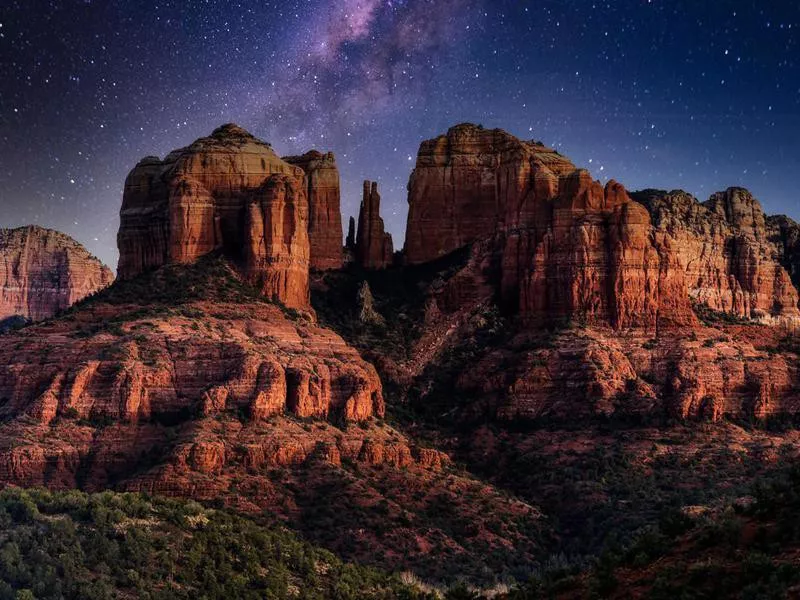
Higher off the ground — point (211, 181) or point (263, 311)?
point (211, 181)

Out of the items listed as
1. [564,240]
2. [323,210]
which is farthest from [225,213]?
[564,240]

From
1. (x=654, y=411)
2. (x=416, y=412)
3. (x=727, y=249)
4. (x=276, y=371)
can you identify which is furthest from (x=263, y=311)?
(x=727, y=249)

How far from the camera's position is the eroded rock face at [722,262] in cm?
16562

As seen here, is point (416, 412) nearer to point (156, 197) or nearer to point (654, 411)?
point (654, 411)

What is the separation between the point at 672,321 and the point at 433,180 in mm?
31875

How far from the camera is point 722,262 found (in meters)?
171

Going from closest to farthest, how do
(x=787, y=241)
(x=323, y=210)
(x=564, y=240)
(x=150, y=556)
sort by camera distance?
1. (x=150, y=556)
2. (x=564, y=240)
3. (x=323, y=210)
4. (x=787, y=241)

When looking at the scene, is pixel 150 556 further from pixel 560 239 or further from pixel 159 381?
pixel 560 239

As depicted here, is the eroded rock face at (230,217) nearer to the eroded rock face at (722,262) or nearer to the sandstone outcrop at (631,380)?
the sandstone outcrop at (631,380)

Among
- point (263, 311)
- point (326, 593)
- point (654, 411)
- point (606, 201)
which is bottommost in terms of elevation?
point (326, 593)

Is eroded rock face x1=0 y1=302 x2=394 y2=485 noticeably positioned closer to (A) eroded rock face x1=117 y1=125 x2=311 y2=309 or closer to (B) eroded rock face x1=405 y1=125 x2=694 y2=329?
(A) eroded rock face x1=117 y1=125 x2=311 y2=309

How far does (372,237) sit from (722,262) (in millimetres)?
43668

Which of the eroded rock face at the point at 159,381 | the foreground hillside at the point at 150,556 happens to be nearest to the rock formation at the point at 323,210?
the eroded rock face at the point at 159,381

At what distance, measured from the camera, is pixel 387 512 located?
10238 centimetres
